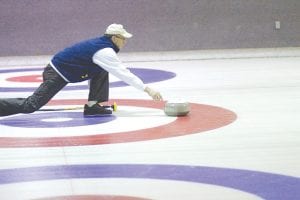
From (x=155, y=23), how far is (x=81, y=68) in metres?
8.83

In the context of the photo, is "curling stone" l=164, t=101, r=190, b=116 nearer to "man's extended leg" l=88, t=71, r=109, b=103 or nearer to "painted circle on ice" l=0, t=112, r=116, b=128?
"painted circle on ice" l=0, t=112, r=116, b=128

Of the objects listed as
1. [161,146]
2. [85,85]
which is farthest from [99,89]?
[85,85]

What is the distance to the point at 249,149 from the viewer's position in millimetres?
4938

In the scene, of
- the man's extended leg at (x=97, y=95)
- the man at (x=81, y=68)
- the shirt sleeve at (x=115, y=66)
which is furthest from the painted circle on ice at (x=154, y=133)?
the man's extended leg at (x=97, y=95)

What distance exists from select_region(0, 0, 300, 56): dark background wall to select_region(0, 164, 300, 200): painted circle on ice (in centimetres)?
1054

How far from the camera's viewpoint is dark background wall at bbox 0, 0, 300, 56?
14680 mm

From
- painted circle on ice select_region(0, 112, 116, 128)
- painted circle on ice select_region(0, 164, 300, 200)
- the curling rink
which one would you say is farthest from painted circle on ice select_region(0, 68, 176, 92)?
painted circle on ice select_region(0, 164, 300, 200)

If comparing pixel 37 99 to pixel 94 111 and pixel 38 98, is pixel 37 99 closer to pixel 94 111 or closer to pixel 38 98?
pixel 38 98

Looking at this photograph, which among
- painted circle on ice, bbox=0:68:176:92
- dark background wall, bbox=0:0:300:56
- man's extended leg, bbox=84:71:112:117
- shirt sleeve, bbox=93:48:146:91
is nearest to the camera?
shirt sleeve, bbox=93:48:146:91

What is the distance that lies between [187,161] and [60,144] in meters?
1.23

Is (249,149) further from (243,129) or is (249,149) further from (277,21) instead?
(277,21)

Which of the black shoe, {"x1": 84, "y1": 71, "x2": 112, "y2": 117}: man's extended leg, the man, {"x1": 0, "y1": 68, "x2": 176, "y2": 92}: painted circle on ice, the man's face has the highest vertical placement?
the man's face

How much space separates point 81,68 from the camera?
6.40 m

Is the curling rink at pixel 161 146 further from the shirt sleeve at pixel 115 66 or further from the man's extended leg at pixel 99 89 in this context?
the shirt sleeve at pixel 115 66
